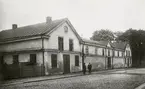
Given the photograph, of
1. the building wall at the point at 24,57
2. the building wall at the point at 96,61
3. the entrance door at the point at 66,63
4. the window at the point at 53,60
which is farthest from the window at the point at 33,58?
the building wall at the point at 96,61

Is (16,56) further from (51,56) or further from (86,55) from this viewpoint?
(86,55)

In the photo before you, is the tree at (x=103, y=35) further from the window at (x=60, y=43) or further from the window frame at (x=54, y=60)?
the window frame at (x=54, y=60)

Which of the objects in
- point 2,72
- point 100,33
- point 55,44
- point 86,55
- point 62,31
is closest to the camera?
point 2,72

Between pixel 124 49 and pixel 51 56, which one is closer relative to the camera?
pixel 51 56

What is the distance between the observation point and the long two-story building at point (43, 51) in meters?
24.0

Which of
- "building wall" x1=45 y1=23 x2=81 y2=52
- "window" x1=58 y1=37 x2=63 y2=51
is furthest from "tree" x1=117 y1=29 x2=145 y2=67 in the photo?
"window" x1=58 y1=37 x2=63 y2=51

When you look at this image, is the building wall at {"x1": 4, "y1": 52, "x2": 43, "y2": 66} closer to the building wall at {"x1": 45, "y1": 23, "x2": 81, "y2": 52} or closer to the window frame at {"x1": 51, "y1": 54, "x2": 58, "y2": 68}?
the building wall at {"x1": 45, "y1": 23, "x2": 81, "y2": 52}

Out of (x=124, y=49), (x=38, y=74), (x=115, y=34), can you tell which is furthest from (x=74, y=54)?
(x=115, y=34)

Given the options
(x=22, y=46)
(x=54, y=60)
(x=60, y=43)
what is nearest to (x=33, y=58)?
(x=22, y=46)

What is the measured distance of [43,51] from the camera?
989 inches

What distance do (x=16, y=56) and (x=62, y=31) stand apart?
7.51 metres

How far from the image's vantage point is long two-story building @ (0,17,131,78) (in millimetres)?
24016

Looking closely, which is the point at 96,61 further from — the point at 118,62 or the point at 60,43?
the point at 118,62

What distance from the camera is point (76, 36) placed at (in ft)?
106
